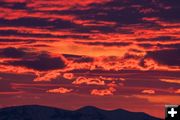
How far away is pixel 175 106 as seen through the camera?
94.2m

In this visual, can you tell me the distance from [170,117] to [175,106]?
2.10 m

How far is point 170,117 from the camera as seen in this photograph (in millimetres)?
92750
